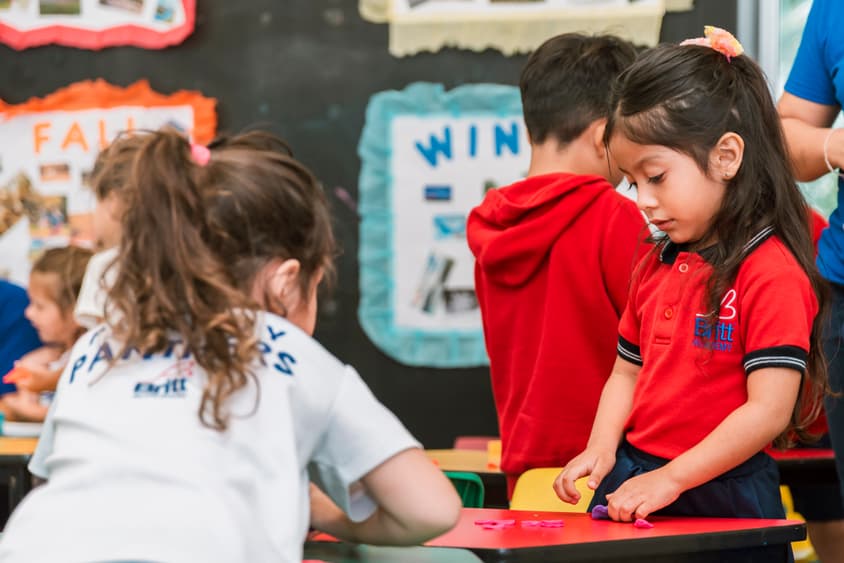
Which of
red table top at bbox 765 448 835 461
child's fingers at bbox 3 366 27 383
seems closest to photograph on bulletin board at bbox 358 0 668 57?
red table top at bbox 765 448 835 461

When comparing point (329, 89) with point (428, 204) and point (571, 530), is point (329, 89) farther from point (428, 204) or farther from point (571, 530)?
point (571, 530)

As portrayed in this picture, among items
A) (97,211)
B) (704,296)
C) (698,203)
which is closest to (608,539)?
(704,296)

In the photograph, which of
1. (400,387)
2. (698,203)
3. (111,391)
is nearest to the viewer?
(111,391)

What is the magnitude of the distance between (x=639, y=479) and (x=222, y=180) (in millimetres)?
730

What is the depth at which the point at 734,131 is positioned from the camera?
1653 mm

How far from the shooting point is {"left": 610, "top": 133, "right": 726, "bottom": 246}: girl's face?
1632 millimetres

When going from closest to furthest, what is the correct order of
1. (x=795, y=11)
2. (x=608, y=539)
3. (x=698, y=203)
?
1. (x=608, y=539)
2. (x=698, y=203)
3. (x=795, y=11)

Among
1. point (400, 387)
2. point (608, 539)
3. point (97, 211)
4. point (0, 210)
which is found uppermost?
point (97, 211)

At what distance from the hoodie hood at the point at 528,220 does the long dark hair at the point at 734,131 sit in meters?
0.43

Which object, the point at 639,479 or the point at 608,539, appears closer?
the point at 608,539

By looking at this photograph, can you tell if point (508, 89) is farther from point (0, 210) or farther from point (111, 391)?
point (111, 391)

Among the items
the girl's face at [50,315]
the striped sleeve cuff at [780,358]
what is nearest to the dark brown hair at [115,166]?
the striped sleeve cuff at [780,358]

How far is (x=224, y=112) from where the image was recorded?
3.23 m

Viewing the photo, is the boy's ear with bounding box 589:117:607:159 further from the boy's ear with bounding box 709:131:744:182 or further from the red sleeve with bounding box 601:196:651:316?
the boy's ear with bounding box 709:131:744:182
